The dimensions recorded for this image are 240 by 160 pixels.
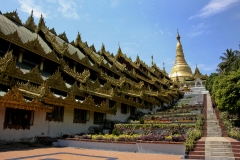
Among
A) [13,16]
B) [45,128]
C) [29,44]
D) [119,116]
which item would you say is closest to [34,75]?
[29,44]

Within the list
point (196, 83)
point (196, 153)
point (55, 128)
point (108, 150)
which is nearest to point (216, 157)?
point (196, 153)

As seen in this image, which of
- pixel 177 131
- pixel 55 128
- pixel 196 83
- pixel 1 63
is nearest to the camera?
pixel 1 63

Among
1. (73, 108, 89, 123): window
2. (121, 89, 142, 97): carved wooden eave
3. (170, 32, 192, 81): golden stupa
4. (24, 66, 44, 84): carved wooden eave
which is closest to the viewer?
(24, 66, 44, 84): carved wooden eave

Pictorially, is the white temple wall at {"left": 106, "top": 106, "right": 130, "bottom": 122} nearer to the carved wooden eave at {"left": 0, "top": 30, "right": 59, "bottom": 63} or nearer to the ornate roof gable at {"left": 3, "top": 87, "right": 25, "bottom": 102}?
the carved wooden eave at {"left": 0, "top": 30, "right": 59, "bottom": 63}

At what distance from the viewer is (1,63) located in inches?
413

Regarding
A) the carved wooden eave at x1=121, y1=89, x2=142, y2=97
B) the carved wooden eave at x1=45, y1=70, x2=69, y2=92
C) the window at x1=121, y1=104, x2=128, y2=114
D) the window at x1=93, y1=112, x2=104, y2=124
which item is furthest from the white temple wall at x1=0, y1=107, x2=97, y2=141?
the carved wooden eave at x1=121, y1=89, x2=142, y2=97

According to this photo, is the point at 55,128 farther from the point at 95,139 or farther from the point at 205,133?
the point at 205,133

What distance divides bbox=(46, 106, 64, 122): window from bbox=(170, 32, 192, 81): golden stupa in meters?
53.3

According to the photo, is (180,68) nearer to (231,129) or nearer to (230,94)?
(230,94)

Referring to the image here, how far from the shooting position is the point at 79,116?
15.1 metres

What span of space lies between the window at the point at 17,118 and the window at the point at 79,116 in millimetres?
3563

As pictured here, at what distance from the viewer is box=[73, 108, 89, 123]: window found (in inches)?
579

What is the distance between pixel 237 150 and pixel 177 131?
517 cm

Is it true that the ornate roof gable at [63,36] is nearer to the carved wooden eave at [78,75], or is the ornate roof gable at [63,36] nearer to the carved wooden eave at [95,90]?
the carved wooden eave at [78,75]
